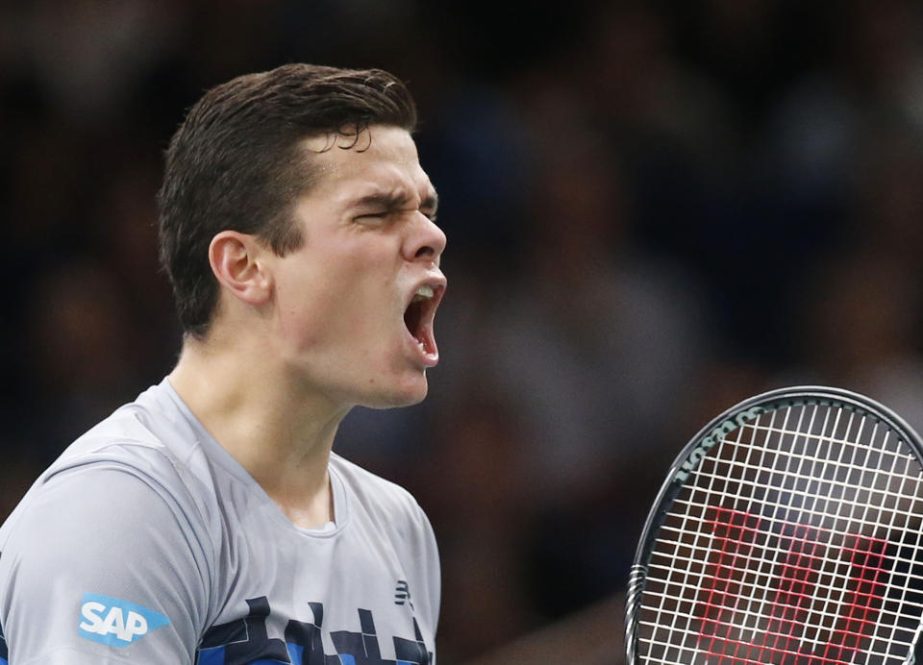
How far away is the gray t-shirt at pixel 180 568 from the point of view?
2.09 meters

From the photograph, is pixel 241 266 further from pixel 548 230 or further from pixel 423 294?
pixel 548 230

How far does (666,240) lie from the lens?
5461 millimetres

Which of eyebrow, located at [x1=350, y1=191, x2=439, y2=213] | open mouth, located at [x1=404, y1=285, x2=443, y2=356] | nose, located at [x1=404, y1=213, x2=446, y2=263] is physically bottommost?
open mouth, located at [x1=404, y1=285, x2=443, y2=356]

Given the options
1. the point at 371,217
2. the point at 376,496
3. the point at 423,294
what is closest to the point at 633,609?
the point at 376,496

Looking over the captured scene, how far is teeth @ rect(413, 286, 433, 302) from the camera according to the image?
102 inches

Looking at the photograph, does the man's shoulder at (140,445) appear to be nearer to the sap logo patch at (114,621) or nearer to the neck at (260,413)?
the neck at (260,413)

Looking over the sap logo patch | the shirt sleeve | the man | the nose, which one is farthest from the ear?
the sap logo patch

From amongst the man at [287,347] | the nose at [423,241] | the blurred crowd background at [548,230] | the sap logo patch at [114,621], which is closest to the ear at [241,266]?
the man at [287,347]

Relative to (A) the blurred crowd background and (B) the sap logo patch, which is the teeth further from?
(A) the blurred crowd background

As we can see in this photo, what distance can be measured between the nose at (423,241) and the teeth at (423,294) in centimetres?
5

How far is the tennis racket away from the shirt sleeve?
832 mm

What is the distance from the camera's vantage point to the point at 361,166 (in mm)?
2527

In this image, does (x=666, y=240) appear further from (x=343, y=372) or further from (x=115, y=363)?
(x=343, y=372)

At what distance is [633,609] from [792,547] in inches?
27.2
